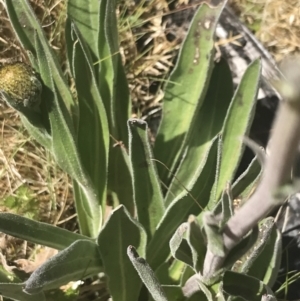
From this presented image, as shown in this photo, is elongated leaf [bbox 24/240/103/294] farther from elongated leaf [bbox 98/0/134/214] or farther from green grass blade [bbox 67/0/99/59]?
green grass blade [bbox 67/0/99/59]

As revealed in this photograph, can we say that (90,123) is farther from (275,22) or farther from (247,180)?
(275,22)

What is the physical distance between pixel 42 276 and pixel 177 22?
1048 millimetres

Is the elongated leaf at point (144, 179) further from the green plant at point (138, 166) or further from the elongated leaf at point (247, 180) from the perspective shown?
the elongated leaf at point (247, 180)

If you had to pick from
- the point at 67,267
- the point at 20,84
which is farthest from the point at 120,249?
the point at 20,84

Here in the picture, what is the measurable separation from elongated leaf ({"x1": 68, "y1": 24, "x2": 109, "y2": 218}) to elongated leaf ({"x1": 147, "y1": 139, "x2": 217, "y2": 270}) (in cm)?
15

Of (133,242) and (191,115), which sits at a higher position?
(191,115)

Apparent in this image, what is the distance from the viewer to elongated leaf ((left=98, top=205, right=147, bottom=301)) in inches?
32.2

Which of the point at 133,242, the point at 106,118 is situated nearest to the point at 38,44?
the point at 106,118

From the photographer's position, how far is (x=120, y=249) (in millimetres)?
886

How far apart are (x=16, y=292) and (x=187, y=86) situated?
583 millimetres

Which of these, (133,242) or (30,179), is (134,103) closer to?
(30,179)

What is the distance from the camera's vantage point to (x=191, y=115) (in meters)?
1.11

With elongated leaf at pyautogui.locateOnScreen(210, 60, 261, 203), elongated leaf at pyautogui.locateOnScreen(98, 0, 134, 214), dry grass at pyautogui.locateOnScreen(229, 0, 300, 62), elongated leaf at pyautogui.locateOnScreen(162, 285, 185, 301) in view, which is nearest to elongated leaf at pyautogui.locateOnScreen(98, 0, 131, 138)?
elongated leaf at pyautogui.locateOnScreen(98, 0, 134, 214)

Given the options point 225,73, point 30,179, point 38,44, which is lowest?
point 30,179
